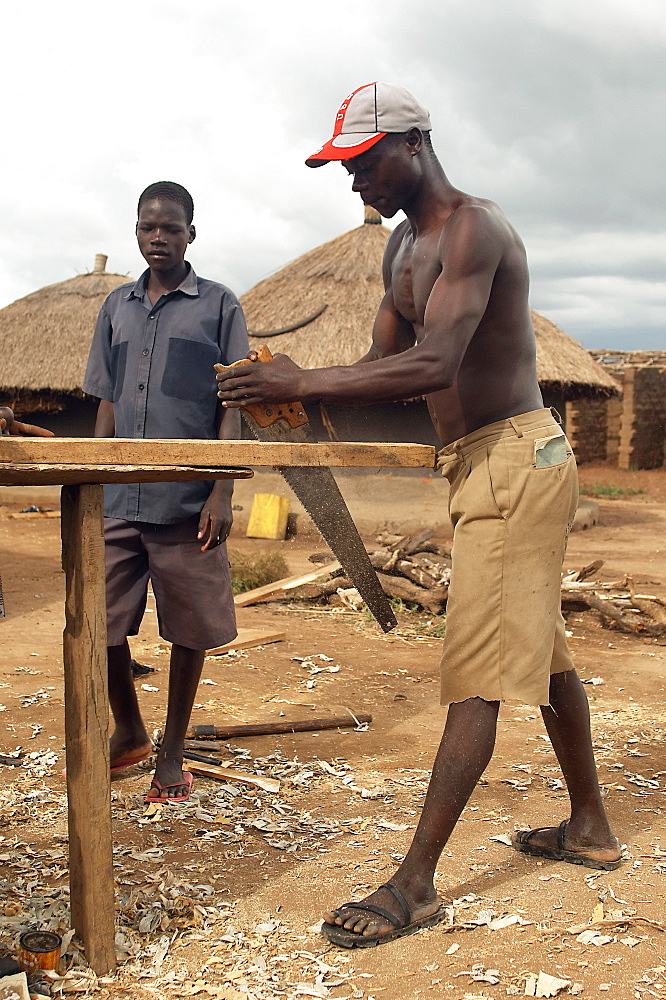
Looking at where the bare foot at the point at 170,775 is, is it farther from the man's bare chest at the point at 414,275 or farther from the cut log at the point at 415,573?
the cut log at the point at 415,573

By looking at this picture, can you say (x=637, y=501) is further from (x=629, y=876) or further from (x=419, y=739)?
(x=629, y=876)

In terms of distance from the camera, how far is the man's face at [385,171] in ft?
7.72

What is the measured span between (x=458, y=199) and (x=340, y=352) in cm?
842

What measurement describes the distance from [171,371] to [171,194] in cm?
63

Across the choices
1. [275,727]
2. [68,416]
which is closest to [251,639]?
[275,727]

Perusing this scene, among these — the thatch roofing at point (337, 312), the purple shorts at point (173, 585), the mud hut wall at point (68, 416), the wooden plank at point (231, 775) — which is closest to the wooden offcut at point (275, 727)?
the wooden plank at point (231, 775)

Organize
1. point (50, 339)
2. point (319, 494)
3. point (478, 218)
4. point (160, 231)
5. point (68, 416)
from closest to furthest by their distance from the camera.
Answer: point (478, 218) < point (319, 494) < point (160, 231) < point (68, 416) < point (50, 339)

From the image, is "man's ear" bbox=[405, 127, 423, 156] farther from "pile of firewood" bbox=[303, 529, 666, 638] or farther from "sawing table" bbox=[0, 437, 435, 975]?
"pile of firewood" bbox=[303, 529, 666, 638]

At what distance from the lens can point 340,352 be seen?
10758 millimetres

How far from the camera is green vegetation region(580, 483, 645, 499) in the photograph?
15039mm

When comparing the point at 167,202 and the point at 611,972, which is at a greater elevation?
the point at 167,202

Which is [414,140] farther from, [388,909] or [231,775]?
[231,775]

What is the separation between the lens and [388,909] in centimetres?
217

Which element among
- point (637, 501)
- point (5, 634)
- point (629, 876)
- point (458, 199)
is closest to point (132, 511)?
point (458, 199)
